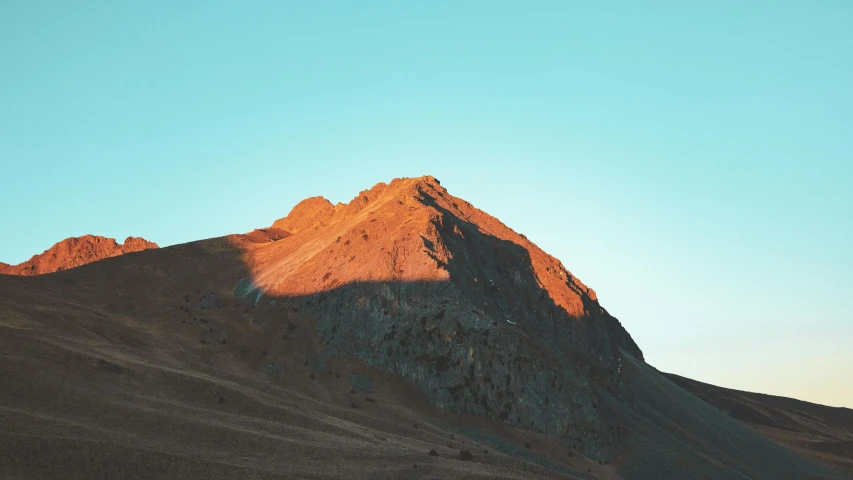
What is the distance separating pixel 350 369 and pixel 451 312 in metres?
12.5

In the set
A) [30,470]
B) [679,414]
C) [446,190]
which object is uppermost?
[446,190]

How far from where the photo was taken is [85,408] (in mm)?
38906

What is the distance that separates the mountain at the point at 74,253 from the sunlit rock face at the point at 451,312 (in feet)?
125

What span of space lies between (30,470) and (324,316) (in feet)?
163

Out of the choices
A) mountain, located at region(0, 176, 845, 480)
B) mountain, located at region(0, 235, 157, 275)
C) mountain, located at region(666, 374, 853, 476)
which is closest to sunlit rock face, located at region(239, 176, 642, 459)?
mountain, located at region(0, 176, 845, 480)

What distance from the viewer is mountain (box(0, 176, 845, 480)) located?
125 feet

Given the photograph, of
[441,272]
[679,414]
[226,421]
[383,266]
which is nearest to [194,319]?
[383,266]

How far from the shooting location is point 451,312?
74.4 metres

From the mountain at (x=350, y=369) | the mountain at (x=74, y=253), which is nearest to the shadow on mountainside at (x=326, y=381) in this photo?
the mountain at (x=350, y=369)

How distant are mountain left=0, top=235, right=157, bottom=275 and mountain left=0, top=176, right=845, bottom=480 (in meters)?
31.3

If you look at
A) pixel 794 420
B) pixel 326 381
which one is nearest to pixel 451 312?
pixel 326 381

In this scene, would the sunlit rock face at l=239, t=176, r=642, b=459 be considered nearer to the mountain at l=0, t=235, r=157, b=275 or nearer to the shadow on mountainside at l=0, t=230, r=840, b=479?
the shadow on mountainside at l=0, t=230, r=840, b=479

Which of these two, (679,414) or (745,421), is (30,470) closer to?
(679,414)

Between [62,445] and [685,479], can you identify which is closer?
[62,445]
